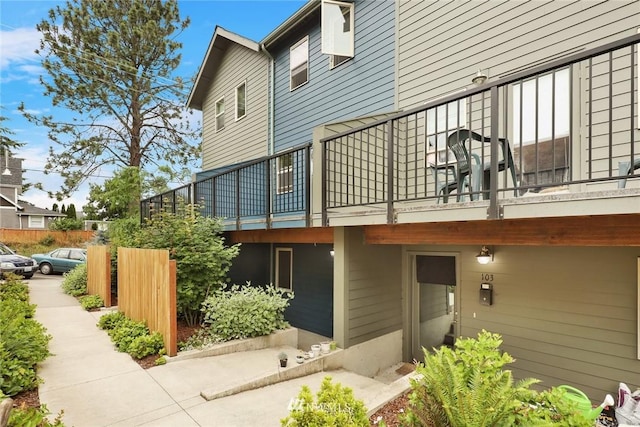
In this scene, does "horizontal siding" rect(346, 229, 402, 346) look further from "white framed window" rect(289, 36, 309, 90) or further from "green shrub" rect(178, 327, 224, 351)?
"white framed window" rect(289, 36, 309, 90)

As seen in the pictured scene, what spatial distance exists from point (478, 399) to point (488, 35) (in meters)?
5.04

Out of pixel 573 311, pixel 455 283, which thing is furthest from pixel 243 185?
pixel 573 311

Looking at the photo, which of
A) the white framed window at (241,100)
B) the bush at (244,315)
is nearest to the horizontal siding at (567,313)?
the bush at (244,315)

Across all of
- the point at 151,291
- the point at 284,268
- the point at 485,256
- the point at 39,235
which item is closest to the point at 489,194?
the point at 485,256

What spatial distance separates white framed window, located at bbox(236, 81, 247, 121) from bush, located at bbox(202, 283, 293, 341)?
6593mm

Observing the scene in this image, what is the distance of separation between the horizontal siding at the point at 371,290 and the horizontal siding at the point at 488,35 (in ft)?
9.06

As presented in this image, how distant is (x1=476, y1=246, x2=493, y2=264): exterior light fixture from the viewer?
5.05 m

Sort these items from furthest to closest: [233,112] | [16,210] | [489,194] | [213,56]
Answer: [16,210] < [213,56] < [233,112] < [489,194]

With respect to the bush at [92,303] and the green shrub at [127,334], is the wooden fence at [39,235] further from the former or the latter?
the green shrub at [127,334]

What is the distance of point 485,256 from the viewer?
16.6 ft

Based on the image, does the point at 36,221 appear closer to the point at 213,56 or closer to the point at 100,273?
the point at 100,273

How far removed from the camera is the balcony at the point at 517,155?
9.38ft

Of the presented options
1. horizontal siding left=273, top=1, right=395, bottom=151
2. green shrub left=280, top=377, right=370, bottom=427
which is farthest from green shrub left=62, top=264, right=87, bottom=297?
green shrub left=280, top=377, right=370, bottom=427

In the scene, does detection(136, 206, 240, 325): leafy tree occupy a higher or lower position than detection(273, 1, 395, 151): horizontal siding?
lower
